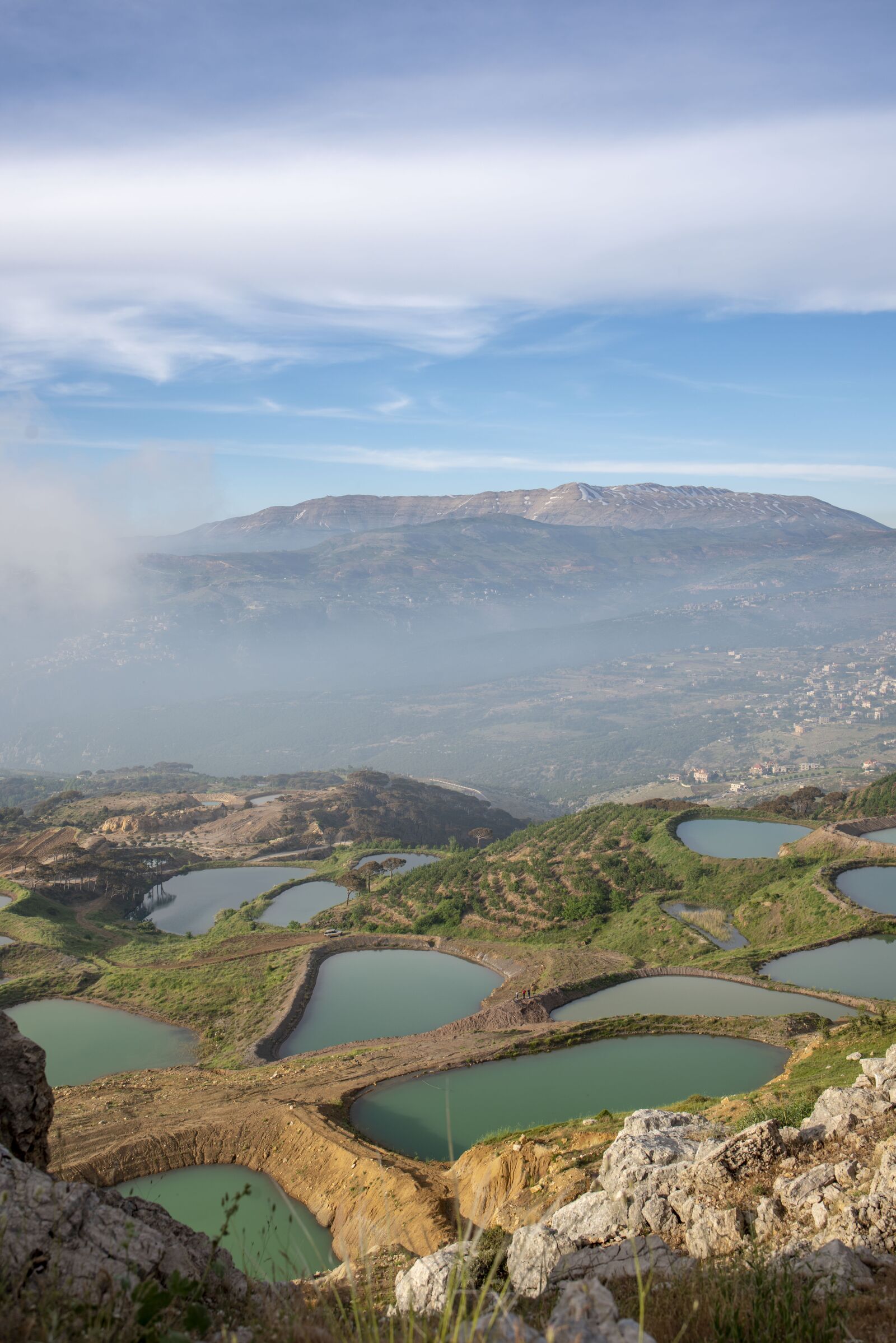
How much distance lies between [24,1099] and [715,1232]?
20.7 ft

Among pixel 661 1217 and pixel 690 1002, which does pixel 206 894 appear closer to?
pixel 690 1002

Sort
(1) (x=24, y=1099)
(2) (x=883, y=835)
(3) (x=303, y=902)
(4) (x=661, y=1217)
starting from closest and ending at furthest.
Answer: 1. (1) (x=24, y=1099)
2. (4) (x=661, y=1217)
3. (2) (x=883, y=835)
4. (3) (x=303, y=902)

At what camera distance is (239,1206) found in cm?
1398

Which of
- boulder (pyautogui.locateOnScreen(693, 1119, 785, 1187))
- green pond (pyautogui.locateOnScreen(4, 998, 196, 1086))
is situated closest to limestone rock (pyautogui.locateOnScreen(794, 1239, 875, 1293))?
boulder (pyautogui.locateOnScreen(693, 1119, 785, 1187))

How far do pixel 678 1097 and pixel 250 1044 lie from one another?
532 inches

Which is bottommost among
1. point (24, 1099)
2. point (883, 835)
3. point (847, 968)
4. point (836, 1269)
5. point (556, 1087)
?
point (847, 968)

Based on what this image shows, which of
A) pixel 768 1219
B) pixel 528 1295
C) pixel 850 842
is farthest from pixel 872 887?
pixel 528 1295

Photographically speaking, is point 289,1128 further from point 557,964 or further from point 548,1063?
point 557,964

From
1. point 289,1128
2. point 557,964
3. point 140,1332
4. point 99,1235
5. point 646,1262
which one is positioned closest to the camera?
point 140,1332

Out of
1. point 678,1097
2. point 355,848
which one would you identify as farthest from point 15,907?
point 678,1097

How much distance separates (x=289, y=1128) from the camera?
52.9ft

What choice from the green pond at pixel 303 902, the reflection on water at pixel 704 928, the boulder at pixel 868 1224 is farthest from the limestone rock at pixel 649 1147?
the green pond at pixel 303 902

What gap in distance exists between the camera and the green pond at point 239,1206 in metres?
11.8

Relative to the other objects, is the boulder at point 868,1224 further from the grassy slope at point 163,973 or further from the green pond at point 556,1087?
the grassy slope at point 163,973
